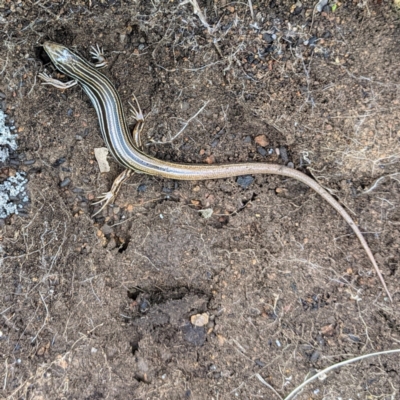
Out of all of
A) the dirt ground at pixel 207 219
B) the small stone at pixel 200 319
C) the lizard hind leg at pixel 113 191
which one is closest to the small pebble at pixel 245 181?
the dirt ground at pixel 207 219

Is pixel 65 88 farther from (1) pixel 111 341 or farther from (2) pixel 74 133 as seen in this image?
(1) pixel 111 341

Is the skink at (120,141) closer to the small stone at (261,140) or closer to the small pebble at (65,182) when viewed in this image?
the small stone at (261,140)

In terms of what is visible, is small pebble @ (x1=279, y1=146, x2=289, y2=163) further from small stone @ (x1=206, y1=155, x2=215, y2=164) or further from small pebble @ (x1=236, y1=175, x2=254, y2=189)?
small stone @ (x1=206, y1=155, x2=215, y2=164)

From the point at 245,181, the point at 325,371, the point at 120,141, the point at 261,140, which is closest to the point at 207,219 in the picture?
the point at 245,181

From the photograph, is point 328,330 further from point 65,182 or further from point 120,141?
point 65,182

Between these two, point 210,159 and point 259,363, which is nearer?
point 259,363
